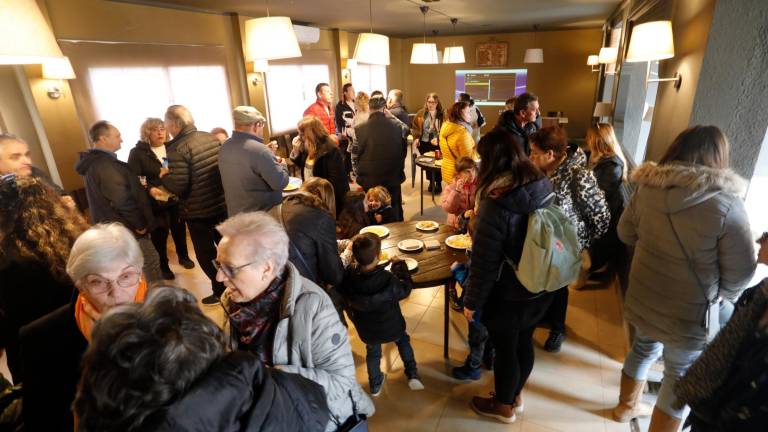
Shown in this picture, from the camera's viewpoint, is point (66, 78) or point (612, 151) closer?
point (612, 151)

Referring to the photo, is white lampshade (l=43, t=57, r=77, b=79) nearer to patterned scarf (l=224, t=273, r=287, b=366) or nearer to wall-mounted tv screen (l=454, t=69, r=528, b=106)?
patterned scarf (l=224, t=273, r=287, b=366)

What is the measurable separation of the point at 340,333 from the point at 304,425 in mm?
365

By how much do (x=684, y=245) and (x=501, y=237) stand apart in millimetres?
689

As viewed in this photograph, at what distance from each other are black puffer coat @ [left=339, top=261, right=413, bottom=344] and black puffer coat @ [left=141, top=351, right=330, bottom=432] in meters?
1.07

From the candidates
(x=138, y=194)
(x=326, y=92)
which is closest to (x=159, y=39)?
(x=326, y=92)

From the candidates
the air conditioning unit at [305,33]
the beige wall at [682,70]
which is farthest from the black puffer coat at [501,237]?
the air conditioning unit at [305,33]

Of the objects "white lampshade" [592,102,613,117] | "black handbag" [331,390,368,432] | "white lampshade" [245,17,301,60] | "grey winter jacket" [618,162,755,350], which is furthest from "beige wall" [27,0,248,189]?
"white lampshade" [592,102,613,117]

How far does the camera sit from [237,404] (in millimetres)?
763

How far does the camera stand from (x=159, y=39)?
5035 mm

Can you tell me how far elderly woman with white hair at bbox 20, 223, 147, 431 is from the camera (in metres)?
1.13

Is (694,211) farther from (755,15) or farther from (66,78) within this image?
(66,78)

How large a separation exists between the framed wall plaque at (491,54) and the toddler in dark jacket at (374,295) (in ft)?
33.2

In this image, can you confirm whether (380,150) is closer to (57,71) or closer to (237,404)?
(57,71)

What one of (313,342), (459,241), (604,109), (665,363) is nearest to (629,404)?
(665,363)
